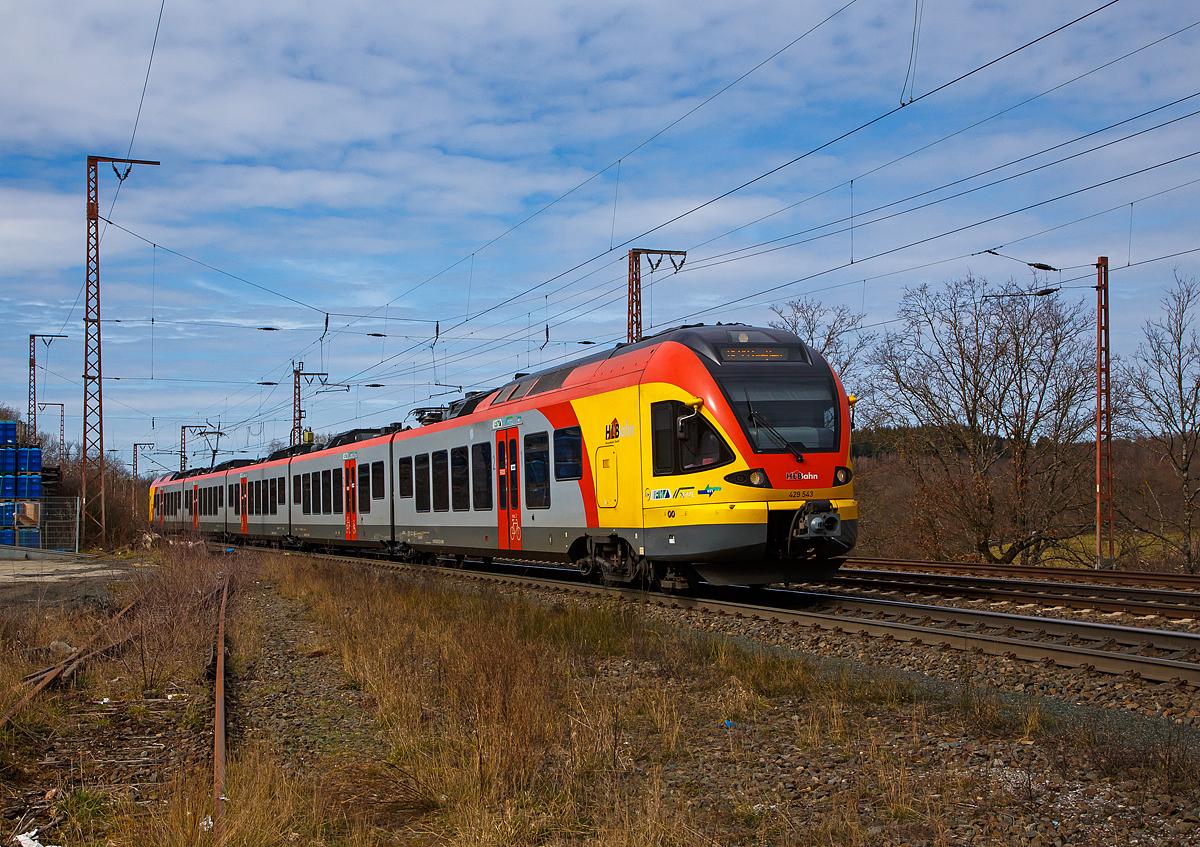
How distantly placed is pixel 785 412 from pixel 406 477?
39.4 ft

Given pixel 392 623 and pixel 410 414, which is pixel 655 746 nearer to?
pixel 392 623

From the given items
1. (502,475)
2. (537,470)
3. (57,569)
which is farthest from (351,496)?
(537,470)

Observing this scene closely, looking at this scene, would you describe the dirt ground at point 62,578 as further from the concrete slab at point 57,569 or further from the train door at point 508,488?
the train door at point 508,488

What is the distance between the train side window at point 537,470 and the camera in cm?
1498

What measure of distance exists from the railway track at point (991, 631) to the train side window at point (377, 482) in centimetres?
1135

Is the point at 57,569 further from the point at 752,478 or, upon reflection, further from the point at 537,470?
the point at 752,478

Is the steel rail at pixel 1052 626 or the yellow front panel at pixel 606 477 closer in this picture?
the steel rail at pixel 1052 626

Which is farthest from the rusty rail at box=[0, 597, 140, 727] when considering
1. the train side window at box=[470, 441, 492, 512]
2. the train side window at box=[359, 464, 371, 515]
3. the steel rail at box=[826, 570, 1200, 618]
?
the train side window at box=[359, 464, 371, 515]

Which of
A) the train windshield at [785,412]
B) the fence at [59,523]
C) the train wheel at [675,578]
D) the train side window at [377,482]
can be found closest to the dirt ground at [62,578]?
the fence at [59,523]

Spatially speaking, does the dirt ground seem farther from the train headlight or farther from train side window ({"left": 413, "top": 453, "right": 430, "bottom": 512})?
the train headlight

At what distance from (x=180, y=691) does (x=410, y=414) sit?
47.9ft

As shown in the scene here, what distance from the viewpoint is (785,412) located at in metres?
11.6

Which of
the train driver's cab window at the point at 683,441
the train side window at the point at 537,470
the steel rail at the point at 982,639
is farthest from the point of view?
the train side window at the point at 537,470

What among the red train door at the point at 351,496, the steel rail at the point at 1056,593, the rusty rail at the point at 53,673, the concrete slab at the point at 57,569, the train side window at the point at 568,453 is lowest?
the concrete slab at the point at 57,569
